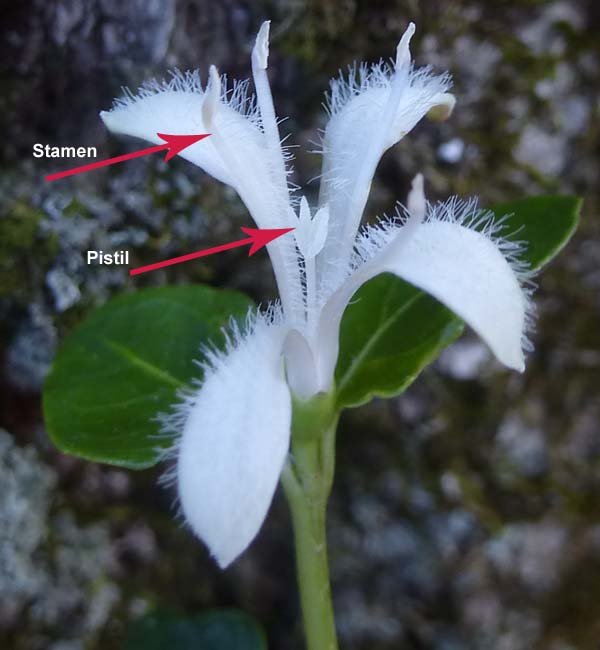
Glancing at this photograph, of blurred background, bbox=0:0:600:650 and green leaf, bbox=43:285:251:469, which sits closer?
green leaf, bbox=43:285:251:469

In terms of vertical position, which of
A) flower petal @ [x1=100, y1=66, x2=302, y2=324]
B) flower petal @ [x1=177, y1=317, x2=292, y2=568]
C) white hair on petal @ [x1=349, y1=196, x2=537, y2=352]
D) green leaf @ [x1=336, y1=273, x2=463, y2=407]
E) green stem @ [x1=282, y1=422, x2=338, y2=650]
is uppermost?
flower petal @ [x1=100, y1=66, x2=302, y2=324]

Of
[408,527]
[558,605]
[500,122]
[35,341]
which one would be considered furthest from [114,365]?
[558,605]

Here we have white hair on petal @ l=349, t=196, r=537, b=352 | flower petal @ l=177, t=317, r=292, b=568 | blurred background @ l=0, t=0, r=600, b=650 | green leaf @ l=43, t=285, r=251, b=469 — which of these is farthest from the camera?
blurred background @ l=0, t=0, r=600, b=650

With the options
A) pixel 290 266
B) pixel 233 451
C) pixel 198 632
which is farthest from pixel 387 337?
pixel 198 632

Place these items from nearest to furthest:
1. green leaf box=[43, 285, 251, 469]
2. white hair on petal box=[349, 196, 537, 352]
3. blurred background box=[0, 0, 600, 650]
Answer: white hair on petal box=[349, 196, 537, 352], green leaf box=[43, 285, 251, 469], blurred background box=[0, 0, 600, 650]

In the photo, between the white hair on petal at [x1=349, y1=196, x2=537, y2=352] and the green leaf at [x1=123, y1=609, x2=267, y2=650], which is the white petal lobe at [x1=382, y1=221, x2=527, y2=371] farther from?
the green leaf at [x1=123, y1=609, x2=267, y2=650]

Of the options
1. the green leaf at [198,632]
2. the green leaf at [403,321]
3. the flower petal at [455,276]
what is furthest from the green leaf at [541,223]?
the green leaf at [198,632]

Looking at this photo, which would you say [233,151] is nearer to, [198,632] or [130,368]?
[130,368]

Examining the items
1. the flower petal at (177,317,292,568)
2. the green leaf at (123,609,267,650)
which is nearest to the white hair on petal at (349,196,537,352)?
the flower petal at (177,317,292,568)
